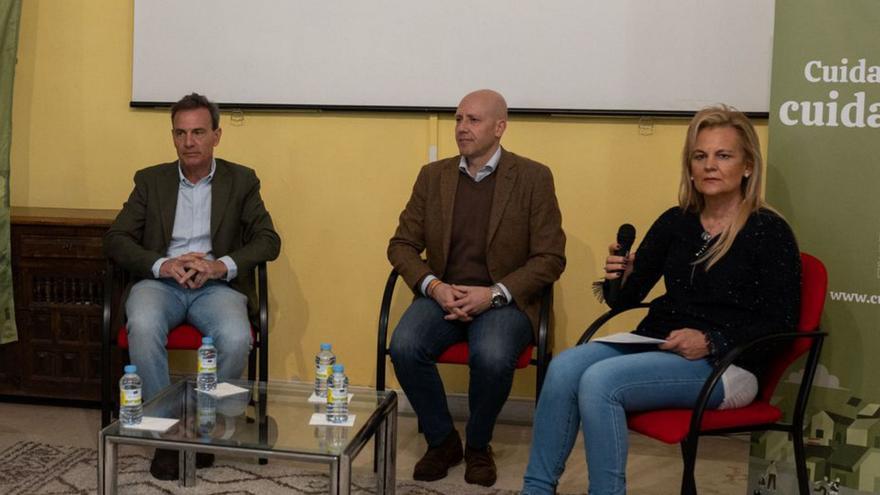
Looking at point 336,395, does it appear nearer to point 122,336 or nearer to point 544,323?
point 544,323

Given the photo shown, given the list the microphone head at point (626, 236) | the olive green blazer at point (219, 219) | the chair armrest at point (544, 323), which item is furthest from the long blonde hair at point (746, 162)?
the olive green blazer at point (219, 219)

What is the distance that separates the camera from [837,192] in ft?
9.98

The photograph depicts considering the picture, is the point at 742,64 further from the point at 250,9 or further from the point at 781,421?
the point at 250,9

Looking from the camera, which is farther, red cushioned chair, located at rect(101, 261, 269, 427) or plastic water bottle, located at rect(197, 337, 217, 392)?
red cushioned chair, located at rect(101, 261, 269, 427)

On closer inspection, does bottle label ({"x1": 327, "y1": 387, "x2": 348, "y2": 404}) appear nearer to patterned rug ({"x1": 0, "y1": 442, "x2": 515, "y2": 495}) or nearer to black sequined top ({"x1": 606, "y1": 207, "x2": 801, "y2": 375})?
patterned rug ({"x1": 0, "y1": 442, "x2": 515, "y2": 495})

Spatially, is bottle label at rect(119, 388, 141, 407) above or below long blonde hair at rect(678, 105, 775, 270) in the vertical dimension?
below

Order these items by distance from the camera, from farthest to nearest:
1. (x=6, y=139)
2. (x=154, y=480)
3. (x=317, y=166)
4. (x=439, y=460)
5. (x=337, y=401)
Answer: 1. (x=317, y=166)
2. (x=6, y=139)
3. (x=439, y=460)
4. (x=154, y=480)
5. (x=337, y=401)

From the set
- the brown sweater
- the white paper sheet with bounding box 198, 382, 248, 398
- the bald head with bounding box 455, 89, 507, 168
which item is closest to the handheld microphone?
the brown sweater

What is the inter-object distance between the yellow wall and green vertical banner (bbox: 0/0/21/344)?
0.34 m

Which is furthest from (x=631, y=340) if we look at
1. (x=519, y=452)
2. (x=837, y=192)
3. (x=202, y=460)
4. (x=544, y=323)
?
(x=202, y=460)

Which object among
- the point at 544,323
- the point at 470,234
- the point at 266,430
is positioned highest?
the point at 470,234

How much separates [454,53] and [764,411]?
1954 mm

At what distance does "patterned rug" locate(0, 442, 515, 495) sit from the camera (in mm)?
3352

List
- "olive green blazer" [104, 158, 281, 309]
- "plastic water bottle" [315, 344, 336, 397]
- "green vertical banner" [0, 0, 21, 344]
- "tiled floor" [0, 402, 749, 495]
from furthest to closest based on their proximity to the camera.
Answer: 1. "green vertical banner" [0, 0, 21, 344]
2. "olive green blazer" [104, 158, 281, 309]
3. "tiled floor" [0, 402, 749, 495]
4. "plastic water bottle" [315, 344, 336, 397]
